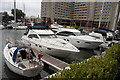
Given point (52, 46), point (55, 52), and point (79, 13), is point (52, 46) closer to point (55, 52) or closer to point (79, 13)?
point (55, 52)

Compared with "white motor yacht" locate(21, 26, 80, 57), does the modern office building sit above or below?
above

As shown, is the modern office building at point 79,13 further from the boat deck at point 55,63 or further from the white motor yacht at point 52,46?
the boat deck at point 55,63

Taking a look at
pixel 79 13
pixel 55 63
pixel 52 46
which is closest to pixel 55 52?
pixel 52 46

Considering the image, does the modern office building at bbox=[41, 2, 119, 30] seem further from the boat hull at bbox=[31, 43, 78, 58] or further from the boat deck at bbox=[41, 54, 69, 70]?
the boat deck at bbox=[41, 54, 69, 70]

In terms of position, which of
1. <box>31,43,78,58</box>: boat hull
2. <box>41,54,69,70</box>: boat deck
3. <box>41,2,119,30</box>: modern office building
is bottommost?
<box>41,54,69,70</box>: boat deck

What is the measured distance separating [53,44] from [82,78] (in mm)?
6121

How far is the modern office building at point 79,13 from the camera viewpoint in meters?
45.1

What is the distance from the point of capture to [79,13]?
61625 mm

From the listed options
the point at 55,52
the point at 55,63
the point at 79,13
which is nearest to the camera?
the point at 55,63

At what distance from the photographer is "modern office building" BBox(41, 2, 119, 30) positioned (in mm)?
45125

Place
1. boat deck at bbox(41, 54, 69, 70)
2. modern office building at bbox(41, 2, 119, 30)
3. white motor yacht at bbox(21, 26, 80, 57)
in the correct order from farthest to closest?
modern office building at bbox(41, 2, 119, 30) → white motor yacht at bbox(21, 26, 80, 57) → boat deck at bbox(41, 54, 69, 70)

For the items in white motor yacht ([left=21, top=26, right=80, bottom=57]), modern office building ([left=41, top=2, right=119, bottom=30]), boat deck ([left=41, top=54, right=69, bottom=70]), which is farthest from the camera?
modern office building ([left=41, top=2, right=119, bottom=30])

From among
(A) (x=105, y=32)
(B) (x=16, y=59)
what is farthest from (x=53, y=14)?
(B) (x=16, y=59)

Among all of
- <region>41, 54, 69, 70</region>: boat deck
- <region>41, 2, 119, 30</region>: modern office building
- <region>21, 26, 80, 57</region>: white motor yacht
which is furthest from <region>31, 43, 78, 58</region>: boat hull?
<region>41, 2, 119, 30</region>: modern office building
